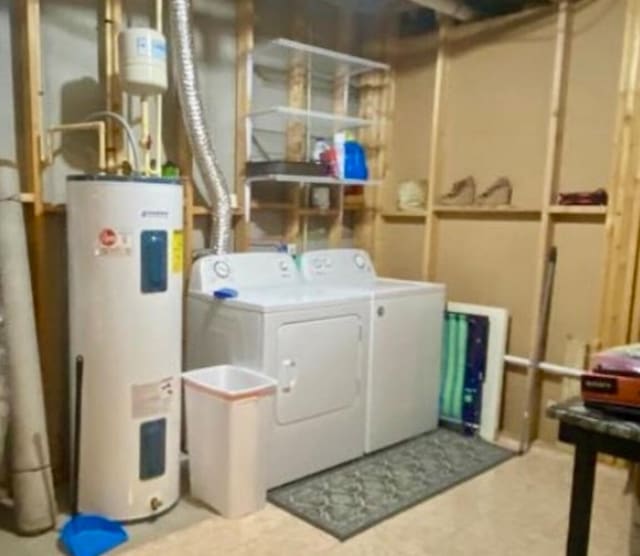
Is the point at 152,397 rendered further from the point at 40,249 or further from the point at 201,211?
the point at 201,211

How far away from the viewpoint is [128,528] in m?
2.53

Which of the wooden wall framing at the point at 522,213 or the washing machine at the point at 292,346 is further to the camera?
the wooden wall framing at the point at 522,213

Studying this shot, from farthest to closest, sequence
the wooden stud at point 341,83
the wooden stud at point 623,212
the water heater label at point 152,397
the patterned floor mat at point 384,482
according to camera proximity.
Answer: the wooden stud at point 341,83 → the wooden stud at point 623,212 → the patterned floor mat at point 384,482 → the water heater label at point 152,397

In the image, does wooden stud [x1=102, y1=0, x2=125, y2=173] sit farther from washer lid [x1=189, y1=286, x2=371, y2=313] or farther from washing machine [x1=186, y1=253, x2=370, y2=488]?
washer lid [x1=189, y1=286, x2=371, y2=313]

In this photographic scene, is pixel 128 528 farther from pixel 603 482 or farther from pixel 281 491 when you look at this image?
pixel 603 482

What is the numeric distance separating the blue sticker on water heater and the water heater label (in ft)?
1.29

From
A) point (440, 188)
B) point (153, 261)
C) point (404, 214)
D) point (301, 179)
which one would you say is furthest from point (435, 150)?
point (153, 261)

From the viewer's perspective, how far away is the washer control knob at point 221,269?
123 inches

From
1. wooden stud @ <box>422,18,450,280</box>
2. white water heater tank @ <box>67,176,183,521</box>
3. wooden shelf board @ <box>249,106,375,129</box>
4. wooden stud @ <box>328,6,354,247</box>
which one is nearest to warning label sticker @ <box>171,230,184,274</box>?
white water heater tank @ <box>67,176,183,521</box>

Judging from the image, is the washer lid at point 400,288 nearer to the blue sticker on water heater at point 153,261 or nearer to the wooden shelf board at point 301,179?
the wooden shelf board at point 301,179

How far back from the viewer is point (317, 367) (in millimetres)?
2930

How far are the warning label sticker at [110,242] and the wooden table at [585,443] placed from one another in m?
1.67

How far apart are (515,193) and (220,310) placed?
1855 mm

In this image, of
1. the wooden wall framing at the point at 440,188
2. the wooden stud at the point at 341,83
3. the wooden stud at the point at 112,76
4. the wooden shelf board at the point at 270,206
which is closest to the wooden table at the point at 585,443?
the wooden wall framing at the point at 440,188
